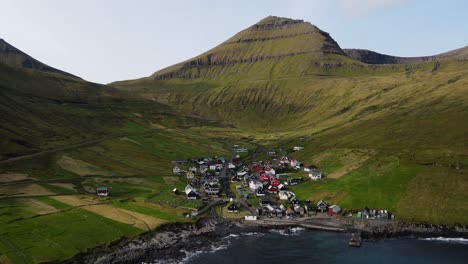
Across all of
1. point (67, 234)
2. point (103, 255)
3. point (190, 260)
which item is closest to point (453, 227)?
point (190, 260)

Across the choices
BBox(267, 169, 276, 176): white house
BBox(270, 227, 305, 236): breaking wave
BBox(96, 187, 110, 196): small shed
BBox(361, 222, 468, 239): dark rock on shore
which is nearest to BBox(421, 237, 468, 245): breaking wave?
BBox(361, 222, 468, 239): dark rock on shore

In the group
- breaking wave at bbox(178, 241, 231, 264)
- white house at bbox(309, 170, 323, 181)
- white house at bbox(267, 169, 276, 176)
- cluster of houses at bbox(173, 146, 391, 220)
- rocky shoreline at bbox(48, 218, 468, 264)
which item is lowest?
breaking wave at bbox(178, 241, 231, 264)

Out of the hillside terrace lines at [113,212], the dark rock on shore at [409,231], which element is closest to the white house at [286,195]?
the dark rock on shore at [409,231]

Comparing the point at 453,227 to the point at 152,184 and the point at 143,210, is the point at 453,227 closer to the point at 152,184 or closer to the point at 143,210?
the point at 143,210

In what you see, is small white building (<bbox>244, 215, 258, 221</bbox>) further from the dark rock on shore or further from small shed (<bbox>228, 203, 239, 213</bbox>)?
the dark rock on shore

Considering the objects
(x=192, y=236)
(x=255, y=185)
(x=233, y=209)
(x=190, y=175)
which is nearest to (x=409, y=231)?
(x=233, y=209)
